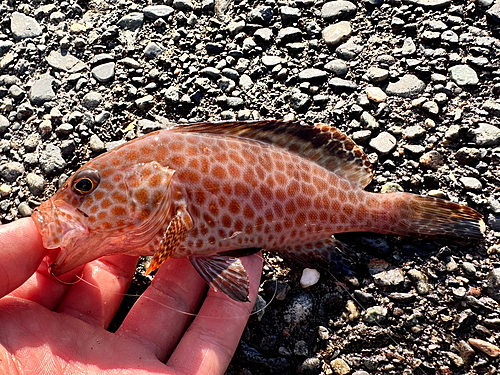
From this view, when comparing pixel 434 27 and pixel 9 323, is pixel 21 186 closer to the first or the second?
pixel 9 323

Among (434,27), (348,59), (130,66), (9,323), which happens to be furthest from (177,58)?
(9,323)

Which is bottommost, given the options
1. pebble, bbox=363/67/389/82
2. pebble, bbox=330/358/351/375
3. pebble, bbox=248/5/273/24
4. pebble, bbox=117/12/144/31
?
pebble, bbox=330/358/351/375

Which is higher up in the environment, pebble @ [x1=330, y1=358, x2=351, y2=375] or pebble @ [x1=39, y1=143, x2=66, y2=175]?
pebble @ [x1=39, y1=143, x2=66, y2=175]

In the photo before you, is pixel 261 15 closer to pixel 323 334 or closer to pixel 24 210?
pixel 24 210

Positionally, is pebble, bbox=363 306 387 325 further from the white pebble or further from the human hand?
the human hand

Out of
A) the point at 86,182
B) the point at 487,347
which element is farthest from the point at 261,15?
the point at 487,347

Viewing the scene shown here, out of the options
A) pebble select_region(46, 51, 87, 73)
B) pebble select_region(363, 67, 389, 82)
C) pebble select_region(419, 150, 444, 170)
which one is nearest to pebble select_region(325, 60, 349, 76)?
pebble select_region(363, 67, 389, 82)
